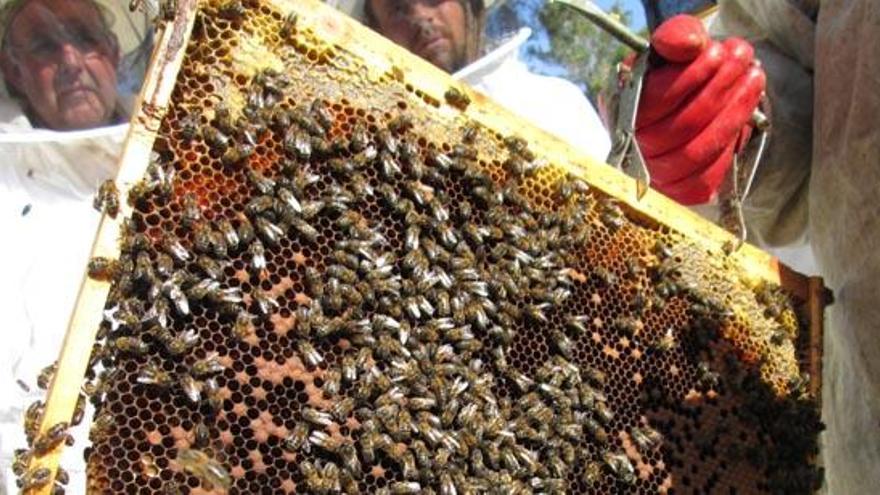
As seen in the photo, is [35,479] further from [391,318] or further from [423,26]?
[423,26]

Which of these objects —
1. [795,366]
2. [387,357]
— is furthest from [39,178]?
[795,366]

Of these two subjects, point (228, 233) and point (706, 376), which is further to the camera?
point (706, 376)

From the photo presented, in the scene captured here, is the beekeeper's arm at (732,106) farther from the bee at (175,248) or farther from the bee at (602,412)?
the bee at (175,248)

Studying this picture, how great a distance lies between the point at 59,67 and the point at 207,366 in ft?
12.4

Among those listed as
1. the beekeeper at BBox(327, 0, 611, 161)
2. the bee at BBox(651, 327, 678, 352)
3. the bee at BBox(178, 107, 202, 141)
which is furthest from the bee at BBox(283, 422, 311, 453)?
the beekeeper at BBox(327, 0, 611, 161)

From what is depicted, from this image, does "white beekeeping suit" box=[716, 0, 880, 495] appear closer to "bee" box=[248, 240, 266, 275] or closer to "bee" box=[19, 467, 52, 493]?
"bee" box=[248, 240, 266, 275]

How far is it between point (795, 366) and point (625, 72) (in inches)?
43.1

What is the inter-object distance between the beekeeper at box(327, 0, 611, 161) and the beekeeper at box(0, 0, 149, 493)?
1322 mm

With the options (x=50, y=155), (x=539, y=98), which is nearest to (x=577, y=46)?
(x=539, y=98)

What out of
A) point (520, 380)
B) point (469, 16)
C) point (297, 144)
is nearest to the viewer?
point (297, 144)

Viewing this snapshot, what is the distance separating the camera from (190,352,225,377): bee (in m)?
2.37

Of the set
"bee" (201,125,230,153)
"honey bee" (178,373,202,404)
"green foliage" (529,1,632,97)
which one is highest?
"bee" (201,125,230,153)

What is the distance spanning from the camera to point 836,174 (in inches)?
131

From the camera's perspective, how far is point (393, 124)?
2844 millimetres
